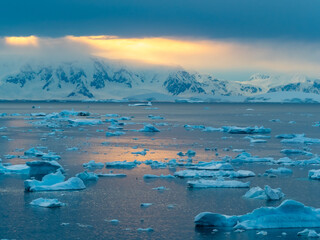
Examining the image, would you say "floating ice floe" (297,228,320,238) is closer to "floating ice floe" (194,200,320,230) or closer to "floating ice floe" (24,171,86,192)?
"floating ice floe" (194,200,320,230)

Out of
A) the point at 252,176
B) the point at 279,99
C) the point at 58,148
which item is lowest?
the point at 252,176

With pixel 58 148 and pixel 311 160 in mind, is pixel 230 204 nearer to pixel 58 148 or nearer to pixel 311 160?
pixel 311 160

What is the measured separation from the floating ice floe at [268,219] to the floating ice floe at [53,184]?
188 inches

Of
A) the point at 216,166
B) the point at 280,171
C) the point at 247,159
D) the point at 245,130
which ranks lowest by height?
the point at 280,171

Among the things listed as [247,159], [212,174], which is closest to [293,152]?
[247,159]

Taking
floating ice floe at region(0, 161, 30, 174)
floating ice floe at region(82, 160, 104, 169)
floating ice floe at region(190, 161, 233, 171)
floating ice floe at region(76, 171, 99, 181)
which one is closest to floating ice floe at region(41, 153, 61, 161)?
floating ice floe at region(82, 160, 104, 169)

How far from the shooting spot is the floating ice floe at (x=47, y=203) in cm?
1316

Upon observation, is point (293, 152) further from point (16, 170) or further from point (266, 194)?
point (16, 170)

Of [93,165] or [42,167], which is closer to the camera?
[42,167]

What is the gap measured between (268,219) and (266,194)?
260 cm

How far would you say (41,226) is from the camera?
11602 millimetres

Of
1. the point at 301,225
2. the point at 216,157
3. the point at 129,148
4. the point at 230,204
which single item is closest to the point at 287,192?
the point at 230,204

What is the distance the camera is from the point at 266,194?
14180 mm

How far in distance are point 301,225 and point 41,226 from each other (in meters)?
5.51
